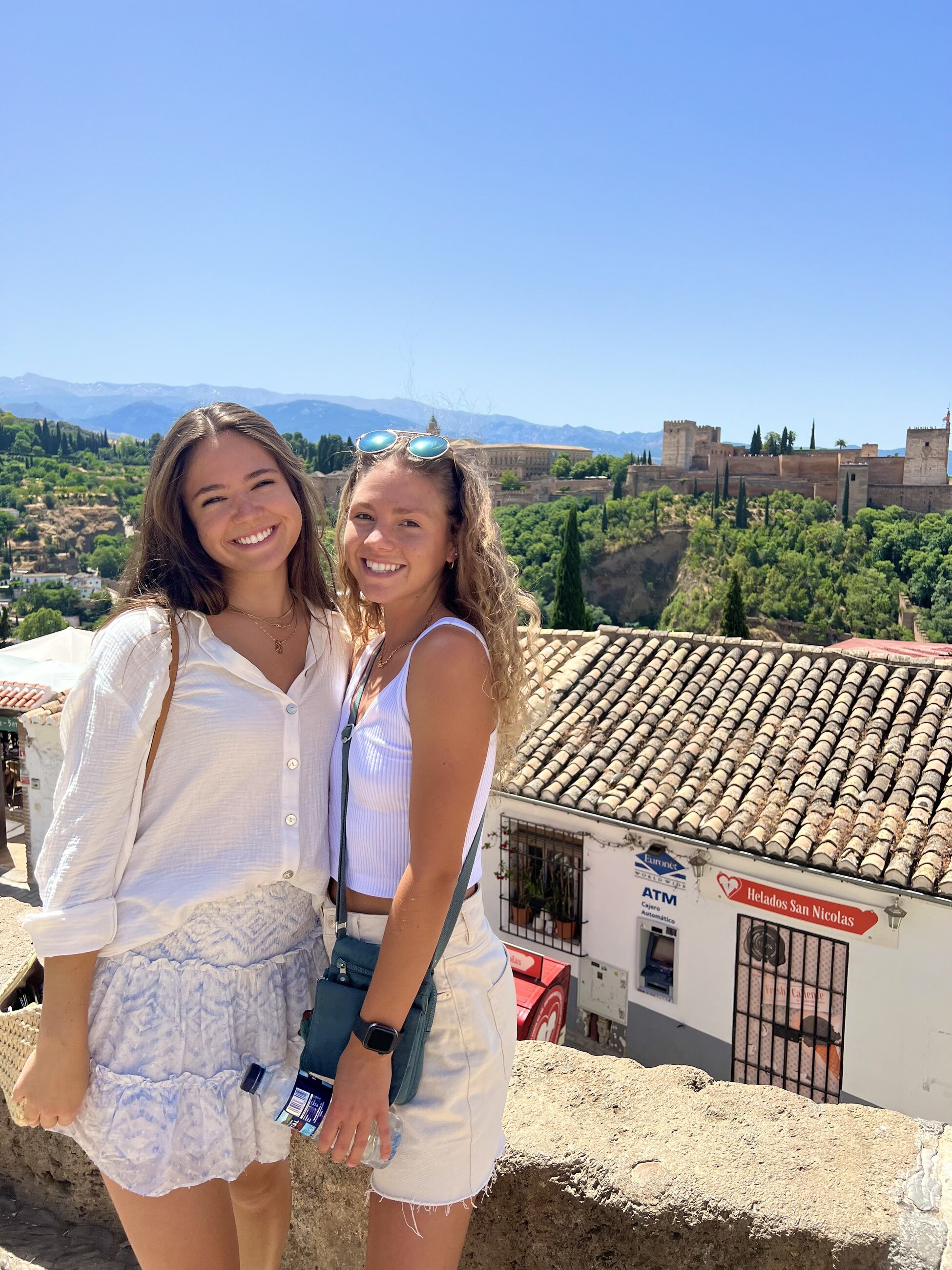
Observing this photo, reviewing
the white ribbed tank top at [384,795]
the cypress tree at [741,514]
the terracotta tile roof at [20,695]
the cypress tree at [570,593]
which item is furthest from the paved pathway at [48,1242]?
the cypress tree at [741,514]

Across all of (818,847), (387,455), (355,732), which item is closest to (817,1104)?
(355,732)

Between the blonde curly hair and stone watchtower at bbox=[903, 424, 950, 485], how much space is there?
243 ft

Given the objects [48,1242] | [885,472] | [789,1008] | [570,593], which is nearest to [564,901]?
[789,1008]

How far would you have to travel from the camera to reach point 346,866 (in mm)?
1688

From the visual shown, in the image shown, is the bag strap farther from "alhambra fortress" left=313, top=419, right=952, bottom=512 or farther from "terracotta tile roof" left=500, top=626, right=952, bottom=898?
"alhambra fortress" left=313, top=419, right=952, bottom=512

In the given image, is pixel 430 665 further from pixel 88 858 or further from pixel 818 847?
pixel 818 847

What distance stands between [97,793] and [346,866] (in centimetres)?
47

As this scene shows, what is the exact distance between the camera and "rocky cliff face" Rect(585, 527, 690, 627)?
2336 inches

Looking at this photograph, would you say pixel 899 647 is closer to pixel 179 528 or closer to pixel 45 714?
pixel 45 714

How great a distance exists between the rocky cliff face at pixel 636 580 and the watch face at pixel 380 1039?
5746 centimetres

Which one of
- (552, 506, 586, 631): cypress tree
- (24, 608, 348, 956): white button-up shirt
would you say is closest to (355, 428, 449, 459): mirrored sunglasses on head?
(24, 608, 348, 956): white button-up shirt

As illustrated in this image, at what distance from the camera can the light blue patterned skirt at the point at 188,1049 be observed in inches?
62.9

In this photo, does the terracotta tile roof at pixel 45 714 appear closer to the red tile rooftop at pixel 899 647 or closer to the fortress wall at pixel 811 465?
the red tile rooftop at pixel 899 647

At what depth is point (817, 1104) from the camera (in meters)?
2.33
